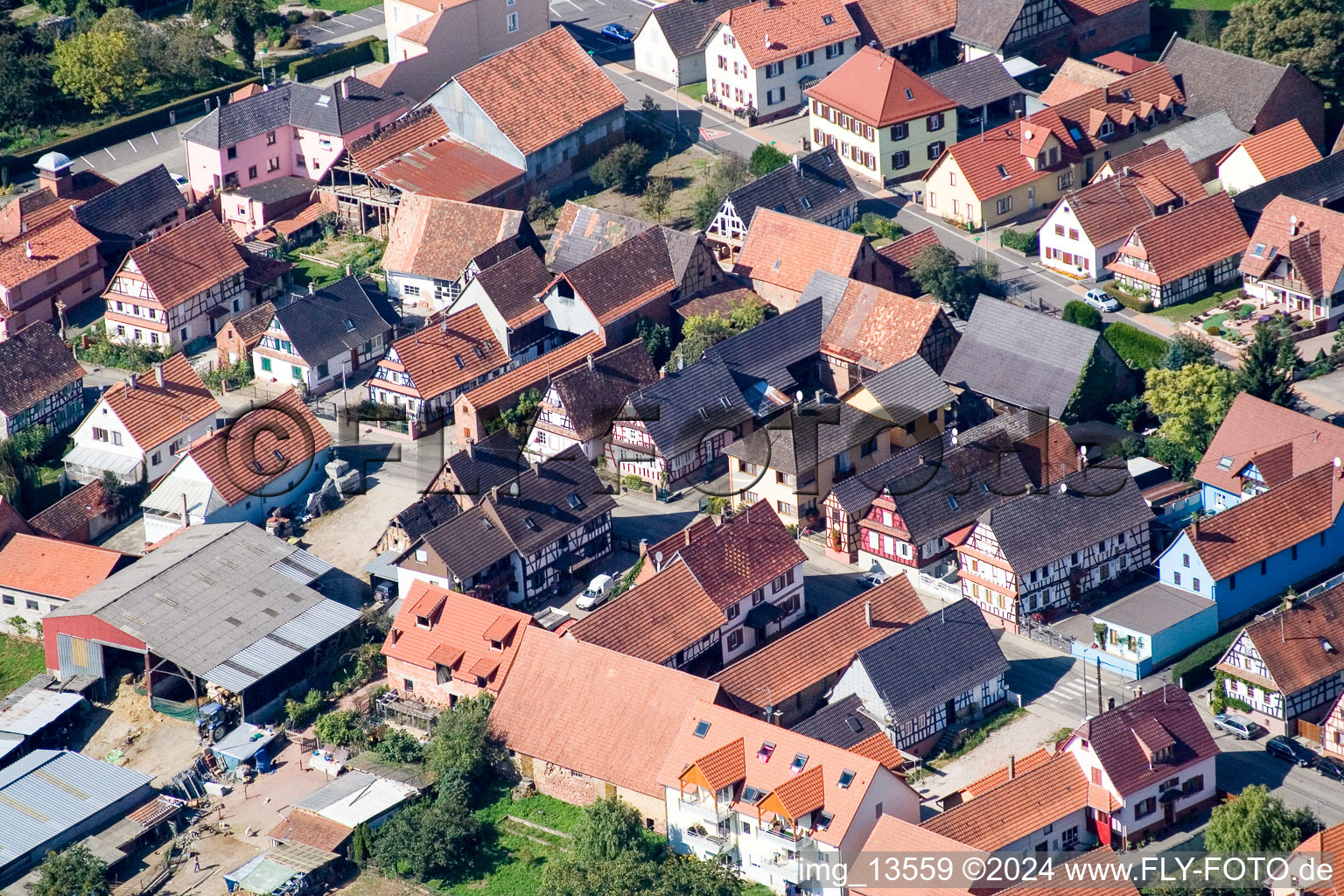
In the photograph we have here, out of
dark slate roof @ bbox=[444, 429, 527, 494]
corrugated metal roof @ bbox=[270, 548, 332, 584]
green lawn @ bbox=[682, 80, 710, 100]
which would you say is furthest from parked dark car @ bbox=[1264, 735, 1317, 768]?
green lawn @ bbox=[682, 80, 710, 100]

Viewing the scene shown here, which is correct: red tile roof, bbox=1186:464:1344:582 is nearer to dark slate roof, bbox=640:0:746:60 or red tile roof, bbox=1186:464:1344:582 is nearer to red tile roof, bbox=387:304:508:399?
red tile roof, bbox=387:304:508:399

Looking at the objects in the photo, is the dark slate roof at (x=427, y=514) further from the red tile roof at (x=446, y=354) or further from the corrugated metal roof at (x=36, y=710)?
the corrugated metal roof at (x=36, y=710)

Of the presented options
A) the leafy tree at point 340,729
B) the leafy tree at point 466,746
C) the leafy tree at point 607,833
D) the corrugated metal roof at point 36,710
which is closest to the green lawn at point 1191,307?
the leafy tree at point 466,746

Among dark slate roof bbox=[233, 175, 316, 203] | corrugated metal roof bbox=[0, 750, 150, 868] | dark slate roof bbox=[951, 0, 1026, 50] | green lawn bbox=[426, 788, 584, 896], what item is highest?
dark slate roof bbox=[951, 0, 1026, 50]

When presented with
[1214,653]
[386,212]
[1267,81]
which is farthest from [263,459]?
[1267,81]

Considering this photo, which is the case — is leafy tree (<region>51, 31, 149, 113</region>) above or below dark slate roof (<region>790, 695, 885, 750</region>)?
above
